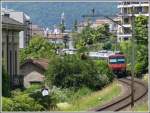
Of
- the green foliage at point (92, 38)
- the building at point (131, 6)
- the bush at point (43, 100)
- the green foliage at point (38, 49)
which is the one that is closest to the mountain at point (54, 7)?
the building at point (131, 6)

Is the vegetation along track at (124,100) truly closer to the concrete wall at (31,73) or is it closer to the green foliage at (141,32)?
the green foliage at (141,32)

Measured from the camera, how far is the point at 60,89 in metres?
9.63

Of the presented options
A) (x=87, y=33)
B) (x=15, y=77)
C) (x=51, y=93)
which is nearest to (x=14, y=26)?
(x=15, y=77)

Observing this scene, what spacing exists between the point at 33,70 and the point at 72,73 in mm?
897

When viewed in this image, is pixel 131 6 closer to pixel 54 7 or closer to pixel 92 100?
pixel 92 100

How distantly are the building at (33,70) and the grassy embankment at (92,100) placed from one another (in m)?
1.16

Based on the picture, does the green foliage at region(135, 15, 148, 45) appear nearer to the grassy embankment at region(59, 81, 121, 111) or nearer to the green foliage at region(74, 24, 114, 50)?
the grassy embankment at region(59, 81, 121, 111)

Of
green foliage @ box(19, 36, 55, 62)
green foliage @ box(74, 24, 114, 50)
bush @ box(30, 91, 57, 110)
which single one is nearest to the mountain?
bush @ box(30, 91, 57, 110)

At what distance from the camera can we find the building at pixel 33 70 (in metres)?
10.4

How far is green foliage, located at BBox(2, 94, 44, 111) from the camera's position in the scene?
22.3 feet

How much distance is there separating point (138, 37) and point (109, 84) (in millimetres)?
1144

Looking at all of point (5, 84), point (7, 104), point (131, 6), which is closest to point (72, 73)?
point (131, 6)

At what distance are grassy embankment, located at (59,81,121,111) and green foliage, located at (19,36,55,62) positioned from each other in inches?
82.3

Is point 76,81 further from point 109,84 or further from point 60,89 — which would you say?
point 109,84
